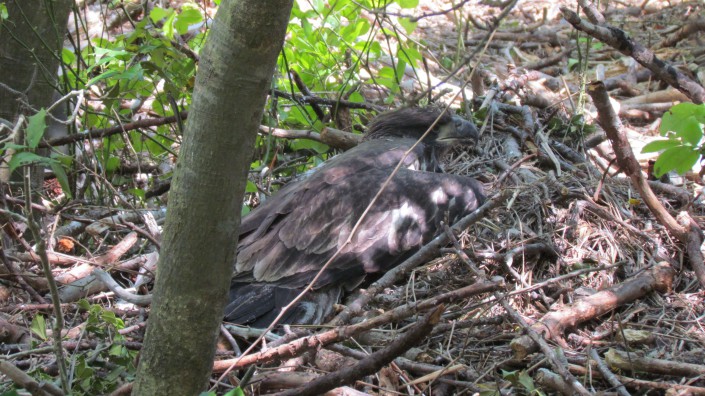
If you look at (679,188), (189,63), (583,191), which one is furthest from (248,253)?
(679,188)

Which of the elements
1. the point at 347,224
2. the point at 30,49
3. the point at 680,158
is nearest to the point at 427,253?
the point at 347,224

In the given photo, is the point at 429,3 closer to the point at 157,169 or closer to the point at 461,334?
the point at 157,169

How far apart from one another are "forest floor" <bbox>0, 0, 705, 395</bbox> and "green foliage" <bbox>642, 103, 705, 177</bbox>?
0.74m

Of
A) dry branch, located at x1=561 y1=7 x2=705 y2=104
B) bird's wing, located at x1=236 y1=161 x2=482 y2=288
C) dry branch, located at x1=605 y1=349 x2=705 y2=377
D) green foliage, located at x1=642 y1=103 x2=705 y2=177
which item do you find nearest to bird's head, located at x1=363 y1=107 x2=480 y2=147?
bird's wing, located at x1=236 y1=161 x2=482 y2=288

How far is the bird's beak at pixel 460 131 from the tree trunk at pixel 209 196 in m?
3.73

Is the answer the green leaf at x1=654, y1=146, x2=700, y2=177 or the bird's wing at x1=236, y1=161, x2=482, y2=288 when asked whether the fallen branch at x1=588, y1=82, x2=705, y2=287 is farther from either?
the bird's wing at x1=236, y1=161, x2=482, y2=288

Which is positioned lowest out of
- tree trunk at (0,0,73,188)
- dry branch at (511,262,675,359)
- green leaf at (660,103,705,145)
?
dry branch at (511,262,675,359)

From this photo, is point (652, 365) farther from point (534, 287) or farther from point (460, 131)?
point (460, 131)

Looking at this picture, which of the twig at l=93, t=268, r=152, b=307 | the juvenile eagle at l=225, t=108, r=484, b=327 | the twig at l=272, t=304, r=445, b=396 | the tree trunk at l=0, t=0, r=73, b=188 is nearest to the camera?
the twig at l=272, t=304, r=445, b=396

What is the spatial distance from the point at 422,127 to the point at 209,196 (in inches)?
157

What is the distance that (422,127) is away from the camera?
6.17 metres

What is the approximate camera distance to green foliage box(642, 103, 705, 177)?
370 cm

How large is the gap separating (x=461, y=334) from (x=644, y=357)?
88cm

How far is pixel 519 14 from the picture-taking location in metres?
10.5
